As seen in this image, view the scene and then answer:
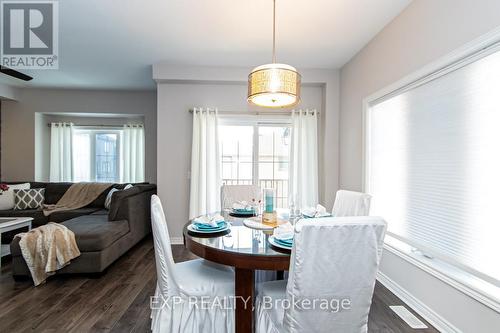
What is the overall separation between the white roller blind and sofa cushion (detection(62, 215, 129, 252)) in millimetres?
3052

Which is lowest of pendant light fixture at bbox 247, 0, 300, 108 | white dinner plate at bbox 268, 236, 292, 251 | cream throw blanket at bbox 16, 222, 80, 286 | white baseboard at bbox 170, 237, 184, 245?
white baseboard at bbox 170, 237, 184, 245

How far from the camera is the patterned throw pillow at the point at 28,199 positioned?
13.0ft

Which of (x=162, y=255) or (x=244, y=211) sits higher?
(x=244, y=211)

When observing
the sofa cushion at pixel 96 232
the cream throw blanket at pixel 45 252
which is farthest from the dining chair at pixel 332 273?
the cream throw blanket at pixel 45 252

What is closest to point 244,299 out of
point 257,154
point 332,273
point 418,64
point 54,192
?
point 332,273

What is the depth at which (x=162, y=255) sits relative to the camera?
4.94ft

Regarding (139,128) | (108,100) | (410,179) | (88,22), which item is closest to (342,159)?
(410,179)

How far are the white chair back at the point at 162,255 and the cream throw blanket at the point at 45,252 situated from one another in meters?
1.58

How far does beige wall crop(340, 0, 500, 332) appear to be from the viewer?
1.62m

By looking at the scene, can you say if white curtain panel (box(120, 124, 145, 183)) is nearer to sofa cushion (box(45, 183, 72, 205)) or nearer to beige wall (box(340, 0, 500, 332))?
sofa cushion (box(45, 183, 72, 205))

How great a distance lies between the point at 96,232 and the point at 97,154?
2.98m

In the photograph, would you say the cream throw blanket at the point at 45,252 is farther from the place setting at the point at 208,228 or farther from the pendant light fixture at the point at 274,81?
the pendant light fixture at the point at 274,81

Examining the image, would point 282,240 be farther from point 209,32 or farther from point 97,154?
point 97,154

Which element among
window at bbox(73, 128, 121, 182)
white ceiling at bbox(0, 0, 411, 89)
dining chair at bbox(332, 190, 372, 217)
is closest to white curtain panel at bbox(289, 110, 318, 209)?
white ceiling at bbox(0, 0, 411, 89)
